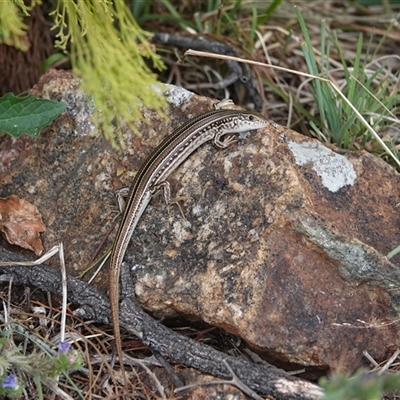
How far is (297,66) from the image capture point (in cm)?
504

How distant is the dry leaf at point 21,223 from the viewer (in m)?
3.53

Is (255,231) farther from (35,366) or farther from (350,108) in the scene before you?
(350,108)

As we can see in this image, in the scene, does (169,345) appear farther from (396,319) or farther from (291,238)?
(396,319)

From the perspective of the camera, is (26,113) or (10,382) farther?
(26,113)

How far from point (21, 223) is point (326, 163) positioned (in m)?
1.70

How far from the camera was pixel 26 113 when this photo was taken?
349 centimetres

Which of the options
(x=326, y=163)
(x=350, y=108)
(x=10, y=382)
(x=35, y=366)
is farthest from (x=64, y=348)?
(x=350, y=108)

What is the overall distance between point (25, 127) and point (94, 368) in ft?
4.30

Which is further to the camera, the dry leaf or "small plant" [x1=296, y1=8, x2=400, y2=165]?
"small plant" [x1=296, y1=8, x2=400, y2=165]

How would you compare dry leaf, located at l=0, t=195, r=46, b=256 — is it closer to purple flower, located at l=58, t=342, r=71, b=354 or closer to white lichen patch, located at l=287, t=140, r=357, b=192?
purple flower, located at l=58, t=342, r=71, b=354

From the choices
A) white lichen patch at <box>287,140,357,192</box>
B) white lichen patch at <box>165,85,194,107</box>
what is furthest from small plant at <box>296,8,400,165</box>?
white lichen patch at <box>165,85,194,107</box>

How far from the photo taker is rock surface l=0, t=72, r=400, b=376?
10.1 feet

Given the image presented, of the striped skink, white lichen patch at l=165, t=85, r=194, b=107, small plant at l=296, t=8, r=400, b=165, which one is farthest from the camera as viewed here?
small plant at l=296, t=8, r=400, b=165

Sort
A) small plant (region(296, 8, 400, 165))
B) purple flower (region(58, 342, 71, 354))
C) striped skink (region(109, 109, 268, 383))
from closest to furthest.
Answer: purple flower (region(58, 342, 71, 354)) < striped skink (region(109, 109, 268, 383)) < small plant (region(296, 8, 400, 165))
